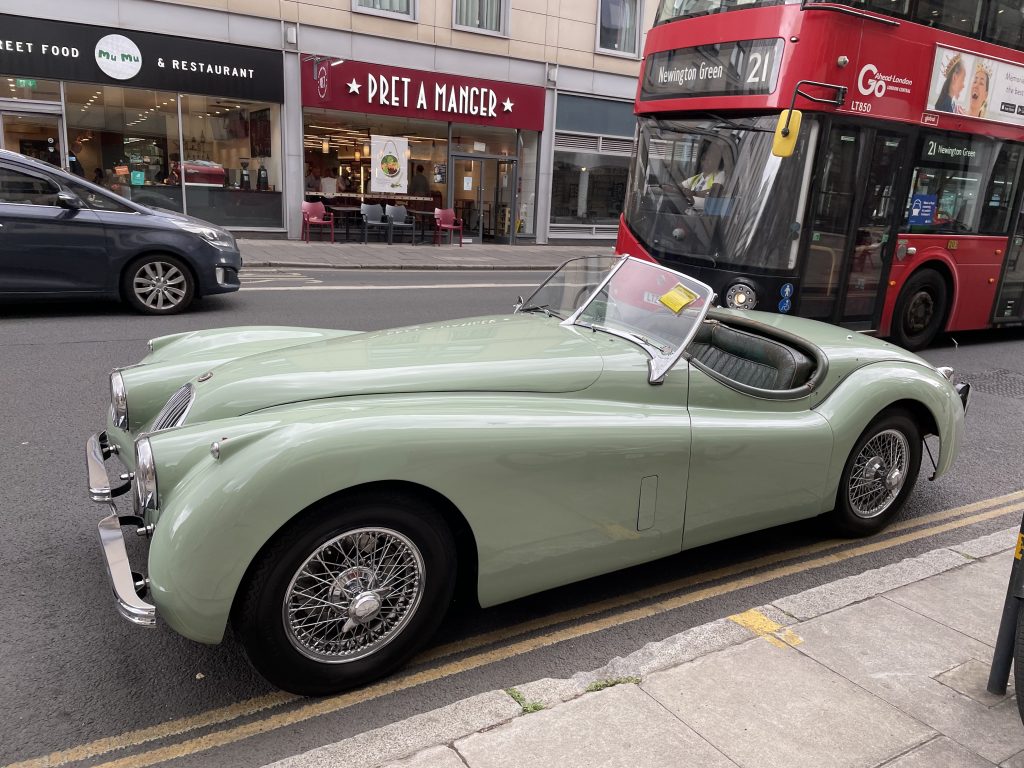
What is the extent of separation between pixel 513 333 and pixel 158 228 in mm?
6538

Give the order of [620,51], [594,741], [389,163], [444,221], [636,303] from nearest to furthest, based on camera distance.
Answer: [594,741], [636,303], [389,163], [444,221], [620,51]

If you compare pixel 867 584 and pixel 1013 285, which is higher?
pixel 1013 285

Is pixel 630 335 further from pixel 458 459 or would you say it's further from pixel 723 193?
pixel 723 193

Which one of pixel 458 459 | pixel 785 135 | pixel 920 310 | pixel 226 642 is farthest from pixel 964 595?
pixel 920 310

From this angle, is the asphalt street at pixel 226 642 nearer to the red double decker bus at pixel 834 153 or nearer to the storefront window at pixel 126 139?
the red double decker bus at pixel 834 153

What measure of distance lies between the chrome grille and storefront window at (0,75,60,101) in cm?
1553

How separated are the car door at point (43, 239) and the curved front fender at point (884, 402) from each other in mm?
7622

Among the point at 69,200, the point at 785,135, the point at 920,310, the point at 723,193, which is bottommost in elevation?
the point at 920,310

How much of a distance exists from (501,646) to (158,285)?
23.5 ft

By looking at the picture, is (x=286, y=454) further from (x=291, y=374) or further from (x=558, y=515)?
(x=558, y=515)

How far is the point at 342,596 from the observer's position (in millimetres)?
2549

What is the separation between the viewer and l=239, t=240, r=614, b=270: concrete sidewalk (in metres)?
14.9

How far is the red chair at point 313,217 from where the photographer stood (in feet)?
58.6

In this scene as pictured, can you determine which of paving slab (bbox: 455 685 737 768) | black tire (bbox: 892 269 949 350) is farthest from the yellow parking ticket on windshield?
black tire (bbox: 892 269 949 350)
